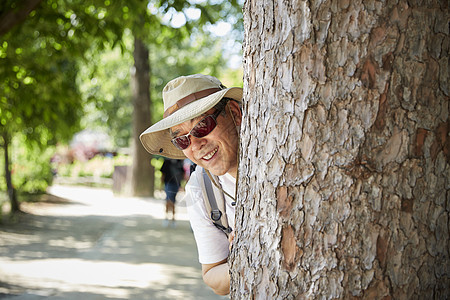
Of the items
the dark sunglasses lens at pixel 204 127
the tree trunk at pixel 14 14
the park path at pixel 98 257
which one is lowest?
the park path at pixel 98 257

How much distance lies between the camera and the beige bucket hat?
2.59 meters

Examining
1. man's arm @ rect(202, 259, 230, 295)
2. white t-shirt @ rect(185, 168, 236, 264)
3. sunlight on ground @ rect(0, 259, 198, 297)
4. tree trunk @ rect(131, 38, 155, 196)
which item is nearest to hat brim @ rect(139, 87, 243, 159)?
white t-shirt @ rect(185, 168, 236, 264)

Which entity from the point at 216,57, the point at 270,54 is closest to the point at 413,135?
the point at 270,54

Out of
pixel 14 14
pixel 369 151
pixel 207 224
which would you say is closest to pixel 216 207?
pixel 207 224

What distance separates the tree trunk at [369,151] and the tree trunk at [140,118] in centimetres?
1781

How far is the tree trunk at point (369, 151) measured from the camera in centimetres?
157

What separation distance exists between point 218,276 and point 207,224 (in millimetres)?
299

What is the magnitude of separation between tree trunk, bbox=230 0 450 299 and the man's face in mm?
1060

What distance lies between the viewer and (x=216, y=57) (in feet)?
92.7

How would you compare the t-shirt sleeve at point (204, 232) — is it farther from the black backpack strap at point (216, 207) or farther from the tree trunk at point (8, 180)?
the tree trunk at point (8, 180)

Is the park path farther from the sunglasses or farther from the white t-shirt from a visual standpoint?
the sunglasses

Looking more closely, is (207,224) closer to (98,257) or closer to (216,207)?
(216,207)

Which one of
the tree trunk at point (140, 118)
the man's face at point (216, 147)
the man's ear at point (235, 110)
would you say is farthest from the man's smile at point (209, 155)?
the tree trunk at point (140, 118)

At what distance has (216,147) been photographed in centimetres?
276
